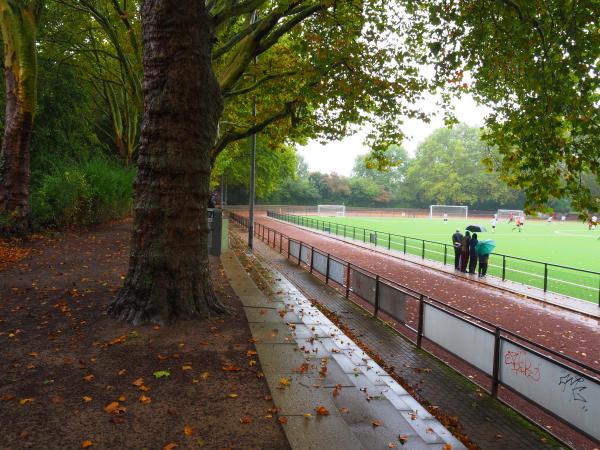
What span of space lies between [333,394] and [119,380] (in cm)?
232

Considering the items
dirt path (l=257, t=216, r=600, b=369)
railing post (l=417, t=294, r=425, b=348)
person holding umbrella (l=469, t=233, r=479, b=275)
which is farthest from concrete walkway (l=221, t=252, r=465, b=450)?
person holding umbrella (l=469, t=233, r=479, b=275)

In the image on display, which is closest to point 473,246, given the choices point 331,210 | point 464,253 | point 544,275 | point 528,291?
point 464,253

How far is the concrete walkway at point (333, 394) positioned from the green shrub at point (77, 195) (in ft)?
40.3

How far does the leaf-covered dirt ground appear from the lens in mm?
4070

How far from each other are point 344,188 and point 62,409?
97.5 metres

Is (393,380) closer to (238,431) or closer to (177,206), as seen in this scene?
(238,431)

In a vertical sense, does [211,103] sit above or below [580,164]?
above

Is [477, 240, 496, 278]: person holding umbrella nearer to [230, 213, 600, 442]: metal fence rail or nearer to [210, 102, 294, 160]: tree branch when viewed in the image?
[210, 102, 294, 160]: tree branch

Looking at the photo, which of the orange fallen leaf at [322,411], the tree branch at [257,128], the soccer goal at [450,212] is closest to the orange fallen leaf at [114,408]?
the orange fallen leaf at [322,411]

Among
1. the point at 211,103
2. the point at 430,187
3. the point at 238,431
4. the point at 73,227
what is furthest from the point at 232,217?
the point at 430,187

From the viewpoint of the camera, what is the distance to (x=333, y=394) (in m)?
5.20

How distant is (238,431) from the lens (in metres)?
4.22

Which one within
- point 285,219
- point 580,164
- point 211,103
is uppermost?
point 211,103

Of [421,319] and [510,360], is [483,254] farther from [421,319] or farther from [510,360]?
[510,360]
